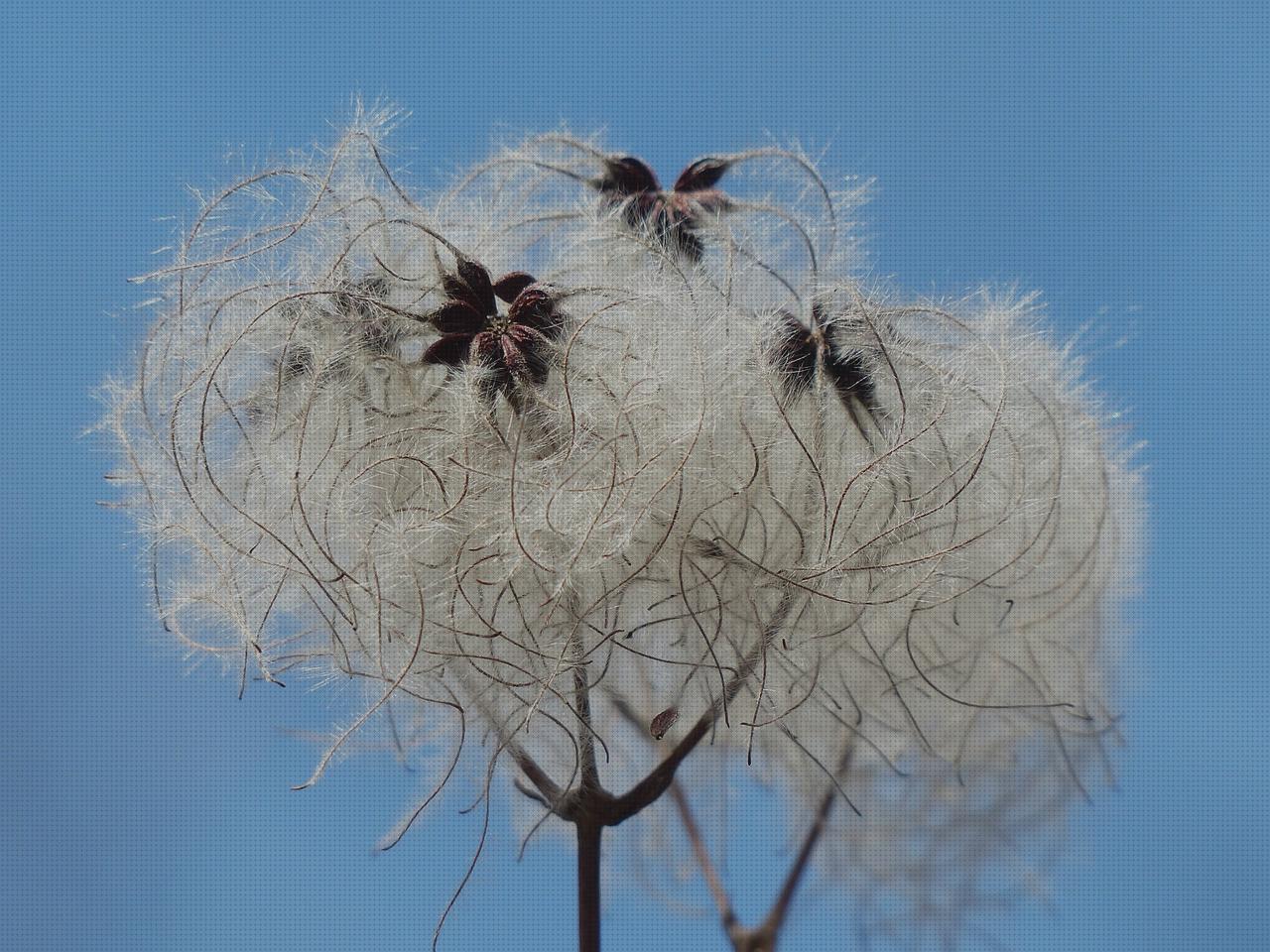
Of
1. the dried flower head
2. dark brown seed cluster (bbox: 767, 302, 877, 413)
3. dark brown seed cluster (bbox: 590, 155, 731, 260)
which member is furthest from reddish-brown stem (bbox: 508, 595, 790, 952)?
dark brown seed cluster (bbox: 590, 155, 731, 260)

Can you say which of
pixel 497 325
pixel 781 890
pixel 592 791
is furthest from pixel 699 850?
pixel 497 325

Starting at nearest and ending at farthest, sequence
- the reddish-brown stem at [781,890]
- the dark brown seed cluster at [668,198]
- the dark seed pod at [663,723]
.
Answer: the dark seed pod at [663,723] < the dark brown seed cluster at [668,198] < the reddish-brown stem at [781,890]

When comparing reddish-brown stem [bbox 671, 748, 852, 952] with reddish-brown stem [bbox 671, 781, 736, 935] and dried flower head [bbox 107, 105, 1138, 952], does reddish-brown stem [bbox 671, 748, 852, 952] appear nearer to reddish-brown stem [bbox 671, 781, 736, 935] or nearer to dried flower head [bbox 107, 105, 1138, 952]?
reddish-brown stem [bbox 671, 781, 736, 935]

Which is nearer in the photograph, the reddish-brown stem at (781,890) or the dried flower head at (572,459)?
the dried flower head at (572,459)

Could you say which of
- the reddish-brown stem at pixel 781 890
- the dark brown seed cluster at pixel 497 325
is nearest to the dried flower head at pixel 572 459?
the dark brown seed cluster at pixel 497 325

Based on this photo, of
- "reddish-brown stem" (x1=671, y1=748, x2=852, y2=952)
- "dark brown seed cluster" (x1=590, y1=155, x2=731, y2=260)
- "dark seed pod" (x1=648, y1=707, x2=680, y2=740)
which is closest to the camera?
"dark seed pod" (x1=648, y1=707, x2=680, y2=740)

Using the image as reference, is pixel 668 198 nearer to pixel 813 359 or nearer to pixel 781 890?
pixel 813 359

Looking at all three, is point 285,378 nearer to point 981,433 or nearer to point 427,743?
point 427,743

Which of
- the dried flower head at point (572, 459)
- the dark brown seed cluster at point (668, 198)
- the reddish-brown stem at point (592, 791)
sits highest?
the dark brown seed cluster at point (668, 198)

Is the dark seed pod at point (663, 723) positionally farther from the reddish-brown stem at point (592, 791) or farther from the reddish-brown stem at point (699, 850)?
the reddish-brown stem at point (699, 850)

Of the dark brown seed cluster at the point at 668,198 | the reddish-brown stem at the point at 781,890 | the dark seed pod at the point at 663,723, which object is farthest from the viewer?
the reddish-brown stem at the point at 781,890

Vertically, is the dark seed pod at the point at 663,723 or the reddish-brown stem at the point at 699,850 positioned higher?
the reddish-brown stem at the point at 699,850
